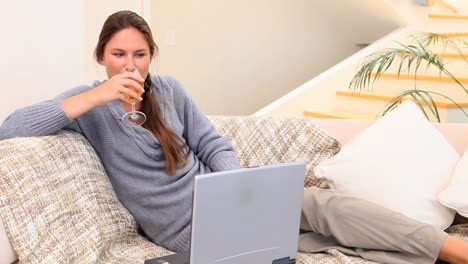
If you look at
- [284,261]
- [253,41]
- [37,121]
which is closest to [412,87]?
[253,41]

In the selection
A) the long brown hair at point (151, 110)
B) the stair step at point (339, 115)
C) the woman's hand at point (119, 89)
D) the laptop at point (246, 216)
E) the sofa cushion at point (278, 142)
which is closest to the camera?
the laptop at point (246, 216)

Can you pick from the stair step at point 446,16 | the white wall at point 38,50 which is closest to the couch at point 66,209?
the white wall at point 38,50

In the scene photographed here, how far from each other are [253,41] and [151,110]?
4135mm

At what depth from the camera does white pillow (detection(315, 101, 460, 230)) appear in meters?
2.28

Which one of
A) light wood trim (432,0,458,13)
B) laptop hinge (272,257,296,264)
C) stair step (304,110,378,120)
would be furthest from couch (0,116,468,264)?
light wood trim (432,0,458,13)

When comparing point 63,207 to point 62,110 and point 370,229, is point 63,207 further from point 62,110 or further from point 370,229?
point 370,229

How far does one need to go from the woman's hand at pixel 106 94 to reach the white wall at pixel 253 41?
3.60m

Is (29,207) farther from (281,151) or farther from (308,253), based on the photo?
(281,151)

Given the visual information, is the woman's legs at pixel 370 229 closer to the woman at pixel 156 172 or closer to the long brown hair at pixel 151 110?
the woman at pixel 156 172

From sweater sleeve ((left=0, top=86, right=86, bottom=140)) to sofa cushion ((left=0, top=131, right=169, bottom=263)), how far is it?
0.04 metres

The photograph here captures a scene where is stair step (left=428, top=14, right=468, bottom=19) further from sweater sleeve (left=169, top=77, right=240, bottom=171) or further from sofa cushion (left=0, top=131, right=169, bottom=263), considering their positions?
sofa cushion (left=0, top=131, right=169, bottom=263)

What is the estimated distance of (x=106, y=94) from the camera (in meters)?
1.93

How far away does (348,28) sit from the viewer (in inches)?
259

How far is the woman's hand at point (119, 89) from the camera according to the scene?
1914 mm
